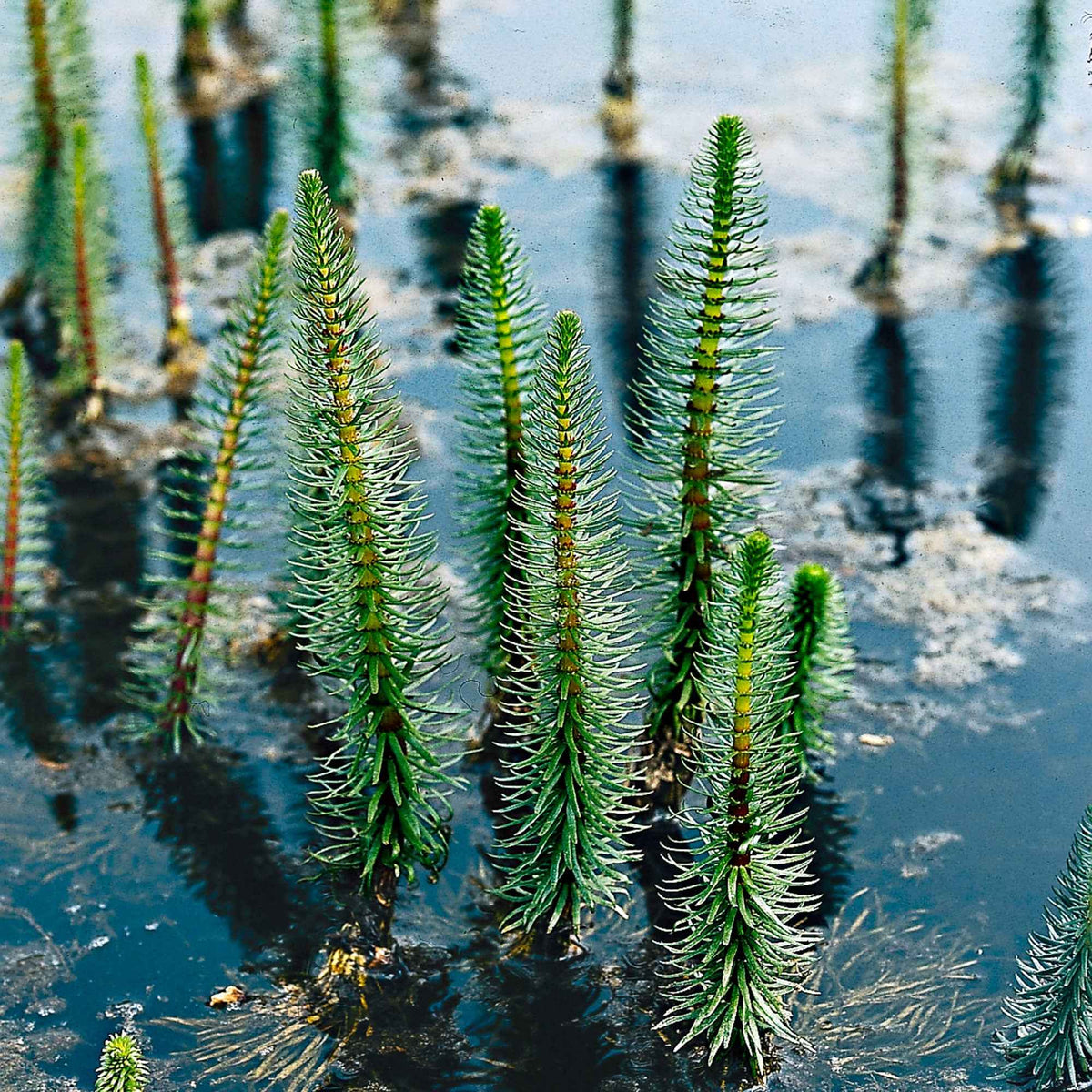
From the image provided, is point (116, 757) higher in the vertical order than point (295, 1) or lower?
lower

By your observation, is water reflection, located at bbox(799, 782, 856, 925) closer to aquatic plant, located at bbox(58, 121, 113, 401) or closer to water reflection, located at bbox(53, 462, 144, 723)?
water reflection, located at bbox(53, 462, 144, 723)

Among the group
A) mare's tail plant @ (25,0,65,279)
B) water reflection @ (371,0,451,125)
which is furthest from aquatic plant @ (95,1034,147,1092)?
water reflection @ (371,0,451,125)

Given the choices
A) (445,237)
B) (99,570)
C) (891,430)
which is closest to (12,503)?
(99,570)

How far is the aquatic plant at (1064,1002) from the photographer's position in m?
7.52

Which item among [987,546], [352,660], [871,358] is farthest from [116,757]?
[871,358]

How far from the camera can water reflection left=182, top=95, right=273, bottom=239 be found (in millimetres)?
16000

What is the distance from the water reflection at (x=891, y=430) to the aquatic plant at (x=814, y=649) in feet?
8.27

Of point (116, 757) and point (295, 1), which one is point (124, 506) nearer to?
point (116, 757)

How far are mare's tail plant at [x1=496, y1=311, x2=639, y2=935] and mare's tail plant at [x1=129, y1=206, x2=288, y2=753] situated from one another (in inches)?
65.1

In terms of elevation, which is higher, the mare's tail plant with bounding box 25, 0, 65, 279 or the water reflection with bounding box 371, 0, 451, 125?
the mare's tail plant with bounding box 25, 0, 65, 279

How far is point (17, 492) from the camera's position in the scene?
1045cm

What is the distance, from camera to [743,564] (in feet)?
22.7

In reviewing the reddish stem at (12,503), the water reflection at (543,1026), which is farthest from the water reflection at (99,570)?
the water reflection at (543,1026)

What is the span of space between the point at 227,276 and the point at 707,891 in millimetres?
9352
